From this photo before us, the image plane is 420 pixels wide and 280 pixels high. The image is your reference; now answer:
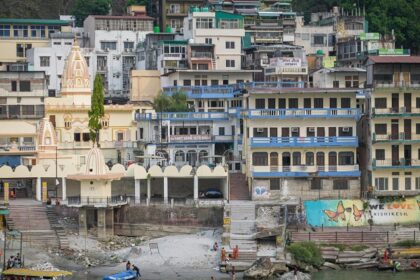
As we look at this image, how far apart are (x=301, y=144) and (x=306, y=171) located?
1628 mm

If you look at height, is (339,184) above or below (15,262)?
above

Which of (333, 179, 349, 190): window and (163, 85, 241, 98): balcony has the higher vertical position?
(163, 85, 241, 98): balcony

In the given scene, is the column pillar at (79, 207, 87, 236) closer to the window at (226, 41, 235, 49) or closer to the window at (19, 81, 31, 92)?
the window at (19, 81, 31, 92)

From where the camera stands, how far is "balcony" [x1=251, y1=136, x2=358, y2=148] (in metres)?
80.4

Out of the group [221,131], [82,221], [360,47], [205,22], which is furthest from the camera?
[360,47]

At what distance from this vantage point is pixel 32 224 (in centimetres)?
7606

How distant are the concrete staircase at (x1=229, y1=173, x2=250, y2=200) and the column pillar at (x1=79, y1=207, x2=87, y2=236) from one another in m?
9.01

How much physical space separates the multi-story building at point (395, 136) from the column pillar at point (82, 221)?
16.8 meters

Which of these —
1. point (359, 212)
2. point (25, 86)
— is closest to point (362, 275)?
point (359, 212)

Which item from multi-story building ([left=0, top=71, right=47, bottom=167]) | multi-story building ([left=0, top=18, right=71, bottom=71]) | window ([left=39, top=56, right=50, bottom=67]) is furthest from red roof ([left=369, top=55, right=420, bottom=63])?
multi-story building ([left=0, top=18, right=71, bottom=71])

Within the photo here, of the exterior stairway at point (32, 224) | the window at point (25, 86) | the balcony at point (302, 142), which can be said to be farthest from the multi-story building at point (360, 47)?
the exterior stairway at point (32, 224)

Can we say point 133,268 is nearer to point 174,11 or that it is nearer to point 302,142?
point 302,142

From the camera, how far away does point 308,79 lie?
322ft

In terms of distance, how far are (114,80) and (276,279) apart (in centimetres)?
4531
